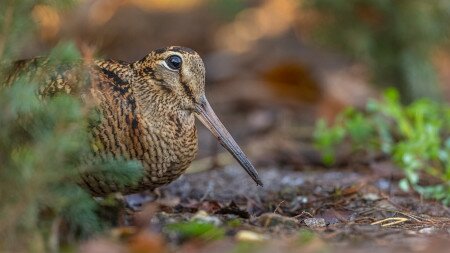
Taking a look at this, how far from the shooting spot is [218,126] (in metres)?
4.72

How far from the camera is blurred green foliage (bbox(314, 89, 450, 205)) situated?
5617mm

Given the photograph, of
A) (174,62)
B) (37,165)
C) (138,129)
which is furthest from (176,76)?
(37,165)

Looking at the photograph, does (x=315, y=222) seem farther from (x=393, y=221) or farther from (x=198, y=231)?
(x=198, y=231)

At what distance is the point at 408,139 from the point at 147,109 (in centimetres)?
246

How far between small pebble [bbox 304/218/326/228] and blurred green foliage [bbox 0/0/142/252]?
0.88m

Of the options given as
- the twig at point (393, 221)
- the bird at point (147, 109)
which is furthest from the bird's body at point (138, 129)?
the twig at point (393, 221)

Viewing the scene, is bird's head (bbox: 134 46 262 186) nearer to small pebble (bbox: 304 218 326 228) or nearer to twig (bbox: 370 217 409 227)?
small pebble (bbox: 304 218 326 228)

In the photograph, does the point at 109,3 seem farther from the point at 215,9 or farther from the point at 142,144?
the point at 142,144

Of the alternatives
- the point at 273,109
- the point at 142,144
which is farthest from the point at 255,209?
the point at 273,109

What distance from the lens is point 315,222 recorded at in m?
4.21

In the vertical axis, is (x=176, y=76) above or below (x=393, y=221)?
above

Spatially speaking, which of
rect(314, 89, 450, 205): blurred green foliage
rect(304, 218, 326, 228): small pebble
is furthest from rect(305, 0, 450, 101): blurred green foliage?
rect(304, 218, 326, 228): small pebble

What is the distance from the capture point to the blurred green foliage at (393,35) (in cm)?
786

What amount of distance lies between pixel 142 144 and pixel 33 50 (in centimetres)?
559
